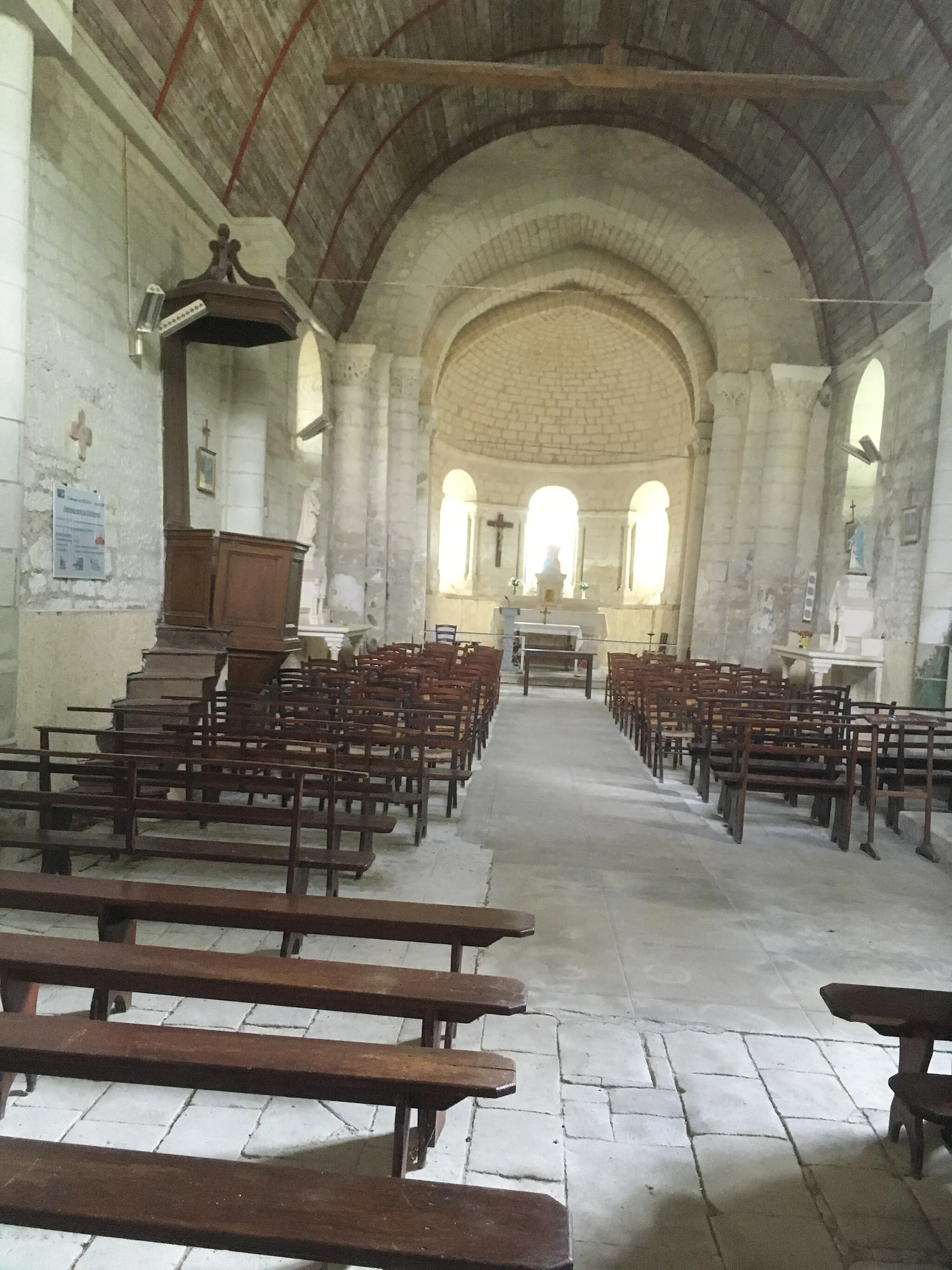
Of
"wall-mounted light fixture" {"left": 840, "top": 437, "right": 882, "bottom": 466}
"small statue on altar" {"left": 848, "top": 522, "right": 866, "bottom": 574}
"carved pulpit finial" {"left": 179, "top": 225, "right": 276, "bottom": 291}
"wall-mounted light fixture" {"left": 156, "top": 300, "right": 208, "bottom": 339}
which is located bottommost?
"small statue on altar" {"left": 848, "top": 522, "right": 866, "bottom": 574}

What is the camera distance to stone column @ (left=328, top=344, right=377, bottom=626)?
48.5ft

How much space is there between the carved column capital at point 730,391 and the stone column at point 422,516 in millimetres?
5765

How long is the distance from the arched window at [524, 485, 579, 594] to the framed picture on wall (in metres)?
12.4

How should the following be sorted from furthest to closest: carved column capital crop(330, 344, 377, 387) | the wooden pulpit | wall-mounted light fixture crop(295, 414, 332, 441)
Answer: carved column capital crop(330, 344, 377, 387) → wall-mounted light fixture crop(295, 414, 332, 441) → the wooden pulpit

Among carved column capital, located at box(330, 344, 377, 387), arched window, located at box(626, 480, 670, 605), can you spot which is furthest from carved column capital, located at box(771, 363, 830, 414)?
arched window, located at box(626, 480, 670, 605)

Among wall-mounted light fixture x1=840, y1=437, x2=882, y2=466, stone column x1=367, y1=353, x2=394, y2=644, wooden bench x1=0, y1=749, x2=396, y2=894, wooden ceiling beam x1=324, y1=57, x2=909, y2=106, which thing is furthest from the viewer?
stone column x1=367, y1=353, x2=394, y2=644

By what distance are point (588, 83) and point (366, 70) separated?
9.44 ft

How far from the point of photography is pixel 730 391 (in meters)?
14.9

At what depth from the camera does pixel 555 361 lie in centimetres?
2189

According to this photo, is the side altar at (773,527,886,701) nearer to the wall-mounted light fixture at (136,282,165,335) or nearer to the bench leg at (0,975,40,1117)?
the wall-mounted light fixture at (136,282,165,335)

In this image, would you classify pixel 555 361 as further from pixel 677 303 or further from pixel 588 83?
pixel 588 83

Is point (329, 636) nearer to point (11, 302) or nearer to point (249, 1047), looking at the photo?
point (11, 302)

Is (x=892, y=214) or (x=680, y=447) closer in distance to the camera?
(x=892, y=214)

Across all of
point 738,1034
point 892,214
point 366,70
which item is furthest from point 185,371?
point 892,214
